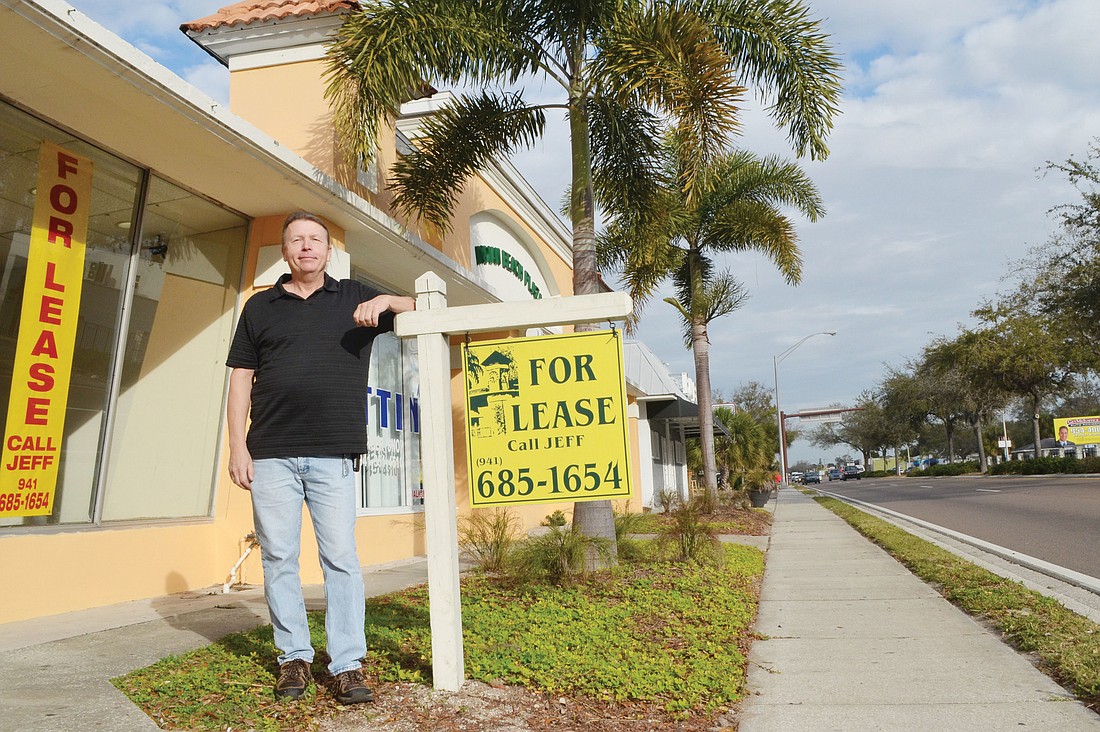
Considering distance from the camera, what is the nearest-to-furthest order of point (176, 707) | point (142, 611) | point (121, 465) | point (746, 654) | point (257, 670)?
point (176, 707), point (257, 670), point (746, 654), point (142, 611), point (121, 465)

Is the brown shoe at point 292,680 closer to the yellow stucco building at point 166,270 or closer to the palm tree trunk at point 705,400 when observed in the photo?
the yellow stucco building at point 166,270

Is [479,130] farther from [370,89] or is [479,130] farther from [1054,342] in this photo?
[1054,342]

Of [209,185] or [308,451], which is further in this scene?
[209,185]

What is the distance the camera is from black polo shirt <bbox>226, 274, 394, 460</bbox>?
3.59 metres

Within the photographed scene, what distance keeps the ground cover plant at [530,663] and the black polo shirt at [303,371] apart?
3.61 feet

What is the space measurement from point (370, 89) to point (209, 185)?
172 centimetres

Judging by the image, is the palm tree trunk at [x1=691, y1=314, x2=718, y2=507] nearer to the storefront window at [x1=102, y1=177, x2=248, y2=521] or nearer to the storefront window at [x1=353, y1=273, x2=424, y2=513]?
the storefront window at [x1=353, y1=273, x2=424, y2=513]

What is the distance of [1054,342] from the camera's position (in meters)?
38.0

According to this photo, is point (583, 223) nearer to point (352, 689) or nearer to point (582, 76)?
point (582, 76)

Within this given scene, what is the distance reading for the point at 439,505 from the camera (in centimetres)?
401

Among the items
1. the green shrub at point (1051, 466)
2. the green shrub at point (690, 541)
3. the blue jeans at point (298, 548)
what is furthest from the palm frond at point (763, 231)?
the green shrub at point (1051, 466)

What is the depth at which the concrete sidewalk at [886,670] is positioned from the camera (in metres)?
3.68

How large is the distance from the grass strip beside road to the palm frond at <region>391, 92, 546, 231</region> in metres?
6.42

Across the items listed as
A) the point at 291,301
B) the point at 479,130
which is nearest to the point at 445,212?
the point at 479,130
